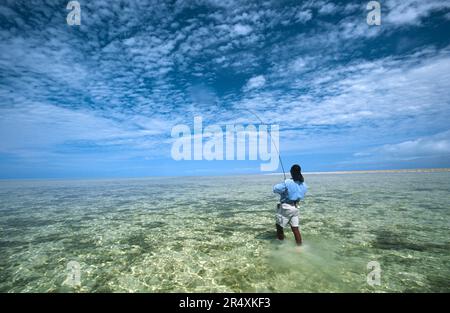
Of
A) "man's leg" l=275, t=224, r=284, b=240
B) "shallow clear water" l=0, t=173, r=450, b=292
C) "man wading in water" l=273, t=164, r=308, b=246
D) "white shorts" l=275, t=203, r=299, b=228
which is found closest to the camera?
"shallow clear water" l=0, t=173, r=450, b=292

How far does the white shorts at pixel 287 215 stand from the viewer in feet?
33.8

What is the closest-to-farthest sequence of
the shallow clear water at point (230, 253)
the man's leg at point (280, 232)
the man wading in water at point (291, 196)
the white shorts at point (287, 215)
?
the shallow clear water at point (230, 253)
the man wading in water at point (291, 196)
the white shorts at point (287, 215)
the man's leg at point (280, 232)

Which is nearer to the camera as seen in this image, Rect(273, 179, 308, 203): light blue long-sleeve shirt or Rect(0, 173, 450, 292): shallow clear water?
Rect(0, 173, 450, 292): shallow clear water

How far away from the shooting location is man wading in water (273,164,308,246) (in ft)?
32.8

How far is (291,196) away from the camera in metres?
10.1

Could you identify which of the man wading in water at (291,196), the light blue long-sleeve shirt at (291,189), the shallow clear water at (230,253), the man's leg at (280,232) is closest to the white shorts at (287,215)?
the man wading in water at (291,196)

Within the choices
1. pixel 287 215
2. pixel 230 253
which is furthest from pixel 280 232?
pixel 230 253

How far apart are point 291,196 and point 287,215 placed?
940mm

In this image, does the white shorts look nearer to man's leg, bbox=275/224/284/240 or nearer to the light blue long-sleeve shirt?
the light blue long-sleeve shirt

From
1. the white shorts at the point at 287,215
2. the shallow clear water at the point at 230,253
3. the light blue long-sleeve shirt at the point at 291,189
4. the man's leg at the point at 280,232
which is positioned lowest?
the shallow clear water at the point at 230,253

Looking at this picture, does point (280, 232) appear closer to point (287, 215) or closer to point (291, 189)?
point (287, 215)

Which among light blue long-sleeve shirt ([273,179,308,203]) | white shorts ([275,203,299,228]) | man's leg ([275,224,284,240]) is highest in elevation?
light blue long-sleeve shirt ([273,179,308,203])

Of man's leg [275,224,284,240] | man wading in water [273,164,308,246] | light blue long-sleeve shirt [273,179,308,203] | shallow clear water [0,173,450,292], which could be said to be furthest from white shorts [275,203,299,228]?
shallow clear water [0,173,450,292]

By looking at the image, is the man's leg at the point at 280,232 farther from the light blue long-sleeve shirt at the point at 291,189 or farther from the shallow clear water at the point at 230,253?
the light blue long-sleeve shirt at the point at 291,189
